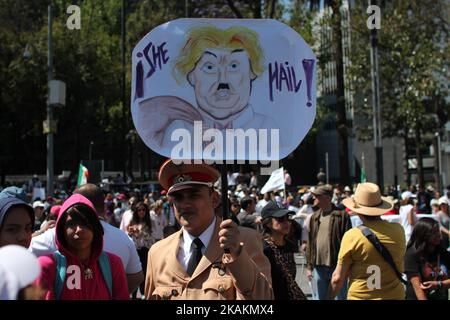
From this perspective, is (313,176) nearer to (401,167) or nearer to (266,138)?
(401,167)

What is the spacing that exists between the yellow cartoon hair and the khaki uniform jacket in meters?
0.82

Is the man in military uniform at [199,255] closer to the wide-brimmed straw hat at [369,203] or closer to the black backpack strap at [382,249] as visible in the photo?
the black backpack strap at [382,249]

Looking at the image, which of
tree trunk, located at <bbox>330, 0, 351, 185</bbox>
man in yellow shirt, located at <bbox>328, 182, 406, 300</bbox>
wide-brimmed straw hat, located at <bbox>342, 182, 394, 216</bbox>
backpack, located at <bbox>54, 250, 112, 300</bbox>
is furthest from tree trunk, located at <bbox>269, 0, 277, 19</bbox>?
backpack, located at <bbox>54, 250, 112, 300</bbox>

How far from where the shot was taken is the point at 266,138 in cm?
332

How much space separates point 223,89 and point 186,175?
1.62ft

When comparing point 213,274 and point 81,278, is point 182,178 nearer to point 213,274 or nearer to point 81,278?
point 213,274

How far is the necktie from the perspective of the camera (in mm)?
3443

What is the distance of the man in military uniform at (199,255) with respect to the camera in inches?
127

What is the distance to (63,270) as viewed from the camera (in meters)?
3.48

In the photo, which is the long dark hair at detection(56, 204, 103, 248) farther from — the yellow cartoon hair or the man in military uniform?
the yellow cartoon hair

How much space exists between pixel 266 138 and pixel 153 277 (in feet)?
3.04

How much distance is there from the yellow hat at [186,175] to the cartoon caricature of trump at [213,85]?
289 mm

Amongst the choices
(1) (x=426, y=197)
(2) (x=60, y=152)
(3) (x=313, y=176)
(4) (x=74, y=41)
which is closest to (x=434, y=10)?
(1) (x=426, y=197)

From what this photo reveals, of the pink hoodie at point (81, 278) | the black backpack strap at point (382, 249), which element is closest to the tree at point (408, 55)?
the black backpack strap at point (382, 249)
